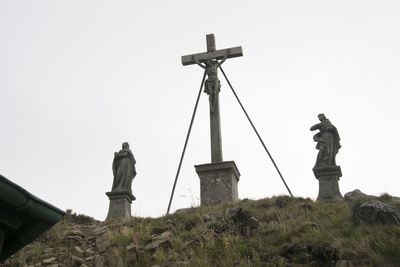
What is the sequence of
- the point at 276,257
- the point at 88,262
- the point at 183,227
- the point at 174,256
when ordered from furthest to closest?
the point at 183,227 < the point at 88,262 < the point at 174,256 < the point at 276,257

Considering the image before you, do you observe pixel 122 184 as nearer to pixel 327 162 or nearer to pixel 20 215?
pixel 327 162

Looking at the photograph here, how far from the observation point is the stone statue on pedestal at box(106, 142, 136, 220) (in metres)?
13.3

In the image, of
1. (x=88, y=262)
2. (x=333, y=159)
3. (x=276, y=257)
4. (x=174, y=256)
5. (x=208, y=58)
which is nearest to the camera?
(x=276, y=257)

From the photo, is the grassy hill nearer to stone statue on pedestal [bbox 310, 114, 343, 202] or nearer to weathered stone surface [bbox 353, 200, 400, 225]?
weathered stone surface [bbox 353, 200, 400, 225]

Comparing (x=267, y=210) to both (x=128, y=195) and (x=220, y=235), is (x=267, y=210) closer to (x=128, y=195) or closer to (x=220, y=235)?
(x=220, y=235)

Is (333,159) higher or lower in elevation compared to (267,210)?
higher

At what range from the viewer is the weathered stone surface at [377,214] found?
8641mm

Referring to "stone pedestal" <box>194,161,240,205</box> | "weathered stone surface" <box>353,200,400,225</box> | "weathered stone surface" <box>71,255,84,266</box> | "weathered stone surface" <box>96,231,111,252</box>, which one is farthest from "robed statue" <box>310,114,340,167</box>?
"weathered stone surface" <box>71,255,84,266</box>

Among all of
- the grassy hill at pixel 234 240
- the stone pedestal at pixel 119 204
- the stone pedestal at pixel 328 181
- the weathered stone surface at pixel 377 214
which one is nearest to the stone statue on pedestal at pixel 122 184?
the stone pedestal at pixel 119 204

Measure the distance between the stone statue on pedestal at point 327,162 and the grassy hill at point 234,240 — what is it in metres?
1.26

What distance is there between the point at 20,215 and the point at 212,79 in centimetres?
1086

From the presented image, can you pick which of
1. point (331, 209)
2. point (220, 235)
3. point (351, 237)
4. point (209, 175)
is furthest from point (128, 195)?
point (351, 237)

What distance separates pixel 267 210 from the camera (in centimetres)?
1065

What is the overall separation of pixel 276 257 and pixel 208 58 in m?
8.40
